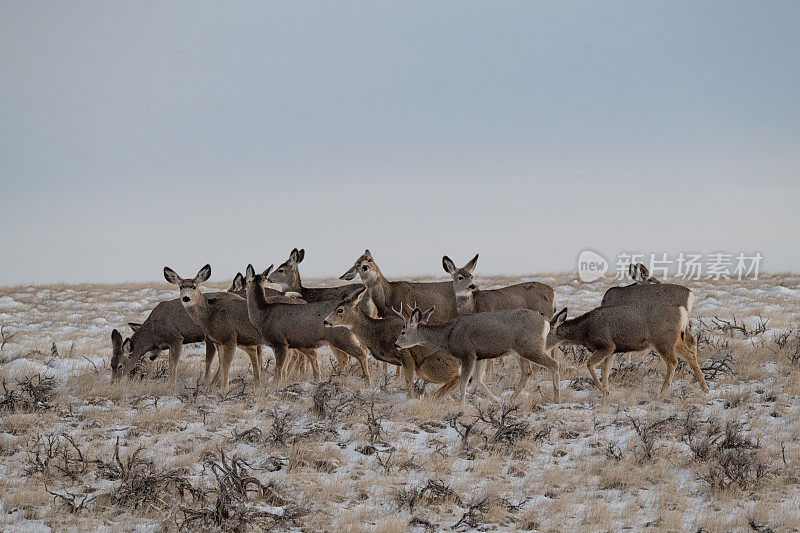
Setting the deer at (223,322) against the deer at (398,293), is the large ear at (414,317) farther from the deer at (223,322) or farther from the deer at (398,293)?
the deer at (398,293)

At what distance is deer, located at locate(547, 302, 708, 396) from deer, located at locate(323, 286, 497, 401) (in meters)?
1.63

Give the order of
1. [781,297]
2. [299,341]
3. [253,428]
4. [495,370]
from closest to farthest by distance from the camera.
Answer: [253,428], [299,341], [495,370], [781,297]

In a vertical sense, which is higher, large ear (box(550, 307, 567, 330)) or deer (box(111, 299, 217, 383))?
large ear (box(550, 307, 567, 330))

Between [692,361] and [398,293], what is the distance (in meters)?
5.59

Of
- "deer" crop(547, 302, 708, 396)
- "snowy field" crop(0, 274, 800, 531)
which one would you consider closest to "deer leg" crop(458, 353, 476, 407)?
"snowy field" crop(0, 274, 800, 531)

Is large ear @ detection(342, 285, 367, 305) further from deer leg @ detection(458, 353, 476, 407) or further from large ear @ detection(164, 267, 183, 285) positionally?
large ear @ detection(164, 267, 183, 285)

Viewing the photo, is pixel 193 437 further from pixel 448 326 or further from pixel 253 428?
pixel 448 326

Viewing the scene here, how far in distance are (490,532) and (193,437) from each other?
170 inches

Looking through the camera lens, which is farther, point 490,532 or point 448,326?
point 448,326

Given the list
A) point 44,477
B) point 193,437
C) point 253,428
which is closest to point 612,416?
point 253,428

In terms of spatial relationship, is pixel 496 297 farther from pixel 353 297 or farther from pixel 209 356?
pixel 209 356

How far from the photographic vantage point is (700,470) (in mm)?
8867

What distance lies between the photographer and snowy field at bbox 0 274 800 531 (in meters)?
7.66

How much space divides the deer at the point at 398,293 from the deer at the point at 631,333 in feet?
10.4
